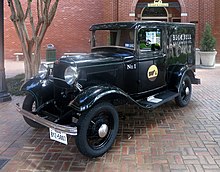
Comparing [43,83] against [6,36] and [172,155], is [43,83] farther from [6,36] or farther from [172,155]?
[6,36]

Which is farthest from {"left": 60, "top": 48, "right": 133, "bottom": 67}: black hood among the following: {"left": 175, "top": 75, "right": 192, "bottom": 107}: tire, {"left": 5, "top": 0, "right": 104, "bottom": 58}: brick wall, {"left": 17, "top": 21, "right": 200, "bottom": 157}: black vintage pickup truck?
{"left": 5, "top": 0, "right": 104, "bottom": 58}: brick wall

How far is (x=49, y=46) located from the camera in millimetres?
14953

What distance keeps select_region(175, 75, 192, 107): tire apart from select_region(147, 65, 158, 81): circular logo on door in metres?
0.94

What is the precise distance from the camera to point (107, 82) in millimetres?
4332

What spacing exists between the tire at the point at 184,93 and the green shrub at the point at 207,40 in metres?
6.83

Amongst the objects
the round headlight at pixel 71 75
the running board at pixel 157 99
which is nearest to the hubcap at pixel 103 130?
the round headlight at pixel 71 75

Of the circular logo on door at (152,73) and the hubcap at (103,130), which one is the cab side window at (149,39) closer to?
the circular logo on door at (152,73)

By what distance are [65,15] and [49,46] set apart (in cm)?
197

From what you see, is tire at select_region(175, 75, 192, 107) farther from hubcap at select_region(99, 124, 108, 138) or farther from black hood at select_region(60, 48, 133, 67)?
hubcap at select_region(99, 124, 108, 138)

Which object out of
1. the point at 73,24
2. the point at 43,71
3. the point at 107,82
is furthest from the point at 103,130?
the point at 73,24

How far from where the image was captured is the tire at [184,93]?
19.5 ft

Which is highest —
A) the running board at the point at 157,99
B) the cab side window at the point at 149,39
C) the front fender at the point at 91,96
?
the cab side window at the point at 149,39

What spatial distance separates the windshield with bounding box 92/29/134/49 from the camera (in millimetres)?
4719

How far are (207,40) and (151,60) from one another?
8.26 metres
